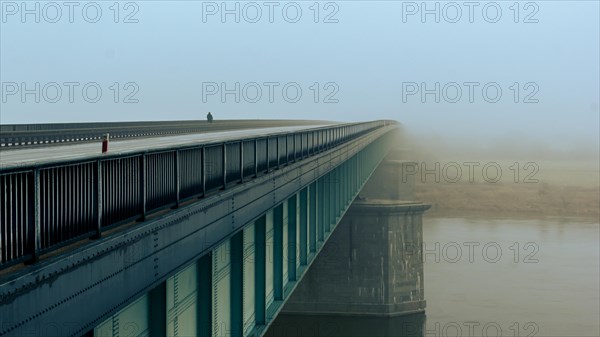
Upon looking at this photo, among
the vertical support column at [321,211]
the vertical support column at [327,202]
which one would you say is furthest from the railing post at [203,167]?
the vertical support column at [327,202]

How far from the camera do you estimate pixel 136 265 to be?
29.8ft

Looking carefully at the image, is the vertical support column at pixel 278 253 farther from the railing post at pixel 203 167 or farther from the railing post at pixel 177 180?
A: the railing post at pixel 177 180

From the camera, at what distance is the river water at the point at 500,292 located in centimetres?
5144

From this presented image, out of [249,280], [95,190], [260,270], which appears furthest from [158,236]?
[260,270]

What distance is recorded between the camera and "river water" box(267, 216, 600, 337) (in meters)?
51.4

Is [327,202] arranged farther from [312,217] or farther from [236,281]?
[236,281]

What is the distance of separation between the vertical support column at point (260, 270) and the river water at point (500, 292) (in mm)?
25913

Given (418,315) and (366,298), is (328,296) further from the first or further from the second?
(418,315)

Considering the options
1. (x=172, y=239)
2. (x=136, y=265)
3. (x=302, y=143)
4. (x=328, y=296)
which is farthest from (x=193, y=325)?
(x=328, y=296)

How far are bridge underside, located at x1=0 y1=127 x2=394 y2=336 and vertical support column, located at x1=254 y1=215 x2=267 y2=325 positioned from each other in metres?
0.02

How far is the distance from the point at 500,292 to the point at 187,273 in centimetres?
5095

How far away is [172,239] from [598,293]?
182ft

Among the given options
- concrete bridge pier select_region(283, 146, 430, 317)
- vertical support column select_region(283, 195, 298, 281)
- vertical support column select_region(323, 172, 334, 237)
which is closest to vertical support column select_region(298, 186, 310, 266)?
vertical support column select_region(283, 195, 298, 281)

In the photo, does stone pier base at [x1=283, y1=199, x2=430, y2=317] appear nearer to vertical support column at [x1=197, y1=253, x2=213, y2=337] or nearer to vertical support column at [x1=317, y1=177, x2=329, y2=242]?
vertical support column at [x1=317, y1=177, x2=329, y2=242]
